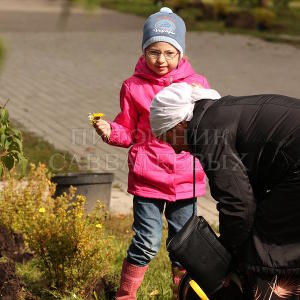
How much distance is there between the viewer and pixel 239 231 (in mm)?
3176

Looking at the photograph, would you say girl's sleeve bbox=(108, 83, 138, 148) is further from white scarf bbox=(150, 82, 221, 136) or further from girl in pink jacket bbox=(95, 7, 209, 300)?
white scarf bbox=(150, 82, 221, 136)

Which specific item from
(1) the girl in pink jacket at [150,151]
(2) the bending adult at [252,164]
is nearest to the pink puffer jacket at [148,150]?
(1) the girl in pink jacket at [150,151]

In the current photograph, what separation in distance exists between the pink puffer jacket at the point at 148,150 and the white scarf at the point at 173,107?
2.45 ft

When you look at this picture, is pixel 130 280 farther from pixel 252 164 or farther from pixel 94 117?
pixel 252 164

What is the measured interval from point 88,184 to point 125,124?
180cm

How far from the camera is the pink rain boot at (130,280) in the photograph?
4.12 m

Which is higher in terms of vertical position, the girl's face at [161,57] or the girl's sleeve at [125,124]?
the girl's face at [161,57]

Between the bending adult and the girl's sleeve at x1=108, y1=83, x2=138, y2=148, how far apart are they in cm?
73

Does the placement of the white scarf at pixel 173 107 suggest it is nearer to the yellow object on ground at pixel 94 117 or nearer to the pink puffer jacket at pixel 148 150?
the yellow object on ground at pixel 94 117

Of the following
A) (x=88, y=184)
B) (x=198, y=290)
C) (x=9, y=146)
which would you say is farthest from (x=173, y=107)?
(x=88, y=184)

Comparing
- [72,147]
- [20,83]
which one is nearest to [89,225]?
[72,147]

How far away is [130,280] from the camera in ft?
13.5

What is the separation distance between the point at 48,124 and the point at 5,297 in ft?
17.5

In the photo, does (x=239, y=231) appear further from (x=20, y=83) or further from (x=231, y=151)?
(x=20, y=83)
